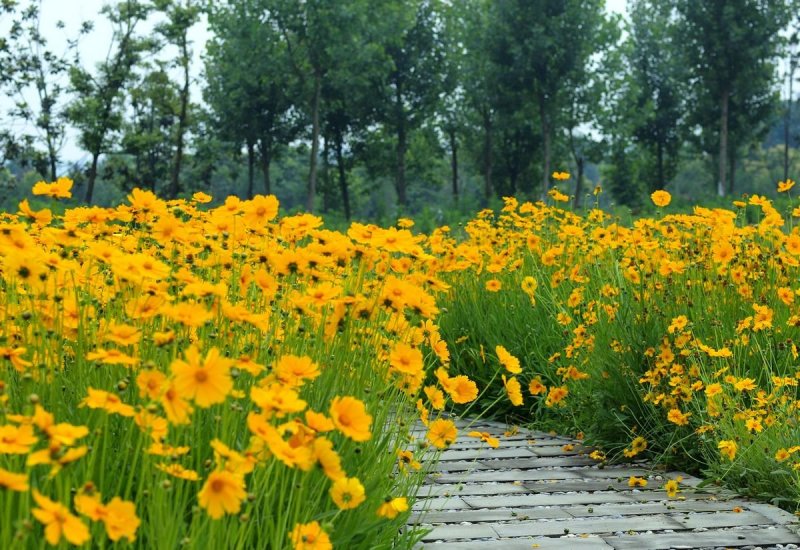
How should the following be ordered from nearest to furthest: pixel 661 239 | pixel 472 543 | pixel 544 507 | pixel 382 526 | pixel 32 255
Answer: pixel 32 255 < pixel 382 526 < pixel 472 543 < pixel 544 507 < pixel 661 239

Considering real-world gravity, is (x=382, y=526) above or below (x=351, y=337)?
below

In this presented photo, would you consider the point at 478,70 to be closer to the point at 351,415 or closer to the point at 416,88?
the point at 416,88

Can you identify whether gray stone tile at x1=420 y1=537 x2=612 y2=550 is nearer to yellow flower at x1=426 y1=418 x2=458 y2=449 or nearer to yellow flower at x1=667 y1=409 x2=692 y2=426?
yellow flower at x1=426 y1=418 x2=458 y2=449

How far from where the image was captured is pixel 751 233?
16.2 ft

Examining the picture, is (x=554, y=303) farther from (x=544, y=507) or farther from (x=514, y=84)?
(x=514, y=84)

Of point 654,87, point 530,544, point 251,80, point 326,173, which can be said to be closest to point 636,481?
point 530,544

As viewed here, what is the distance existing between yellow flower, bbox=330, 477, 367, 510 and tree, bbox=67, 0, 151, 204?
91.8ft

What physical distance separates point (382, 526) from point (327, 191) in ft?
115

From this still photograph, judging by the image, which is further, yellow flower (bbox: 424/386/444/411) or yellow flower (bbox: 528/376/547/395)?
yellow flower (bbox: 528/376/547/395)

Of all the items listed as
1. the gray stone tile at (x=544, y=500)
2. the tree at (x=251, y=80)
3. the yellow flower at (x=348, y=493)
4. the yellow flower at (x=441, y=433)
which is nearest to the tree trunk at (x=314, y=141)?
the tree at (x=251, y=80)

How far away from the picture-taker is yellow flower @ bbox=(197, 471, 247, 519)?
5.20 feet

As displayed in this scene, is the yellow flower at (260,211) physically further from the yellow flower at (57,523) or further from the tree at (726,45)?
the tree at (726,45)

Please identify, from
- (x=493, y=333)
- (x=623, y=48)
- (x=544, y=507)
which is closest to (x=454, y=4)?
(x=623, y=48)

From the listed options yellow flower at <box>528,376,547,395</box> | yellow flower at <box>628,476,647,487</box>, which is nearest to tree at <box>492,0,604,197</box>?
yellow flower at <box>528,376,547,395</box>
